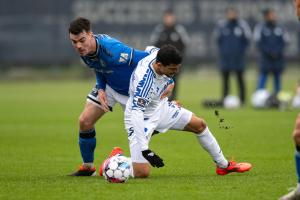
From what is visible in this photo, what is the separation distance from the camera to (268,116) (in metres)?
21.3

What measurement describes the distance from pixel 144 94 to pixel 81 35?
1.10 meters

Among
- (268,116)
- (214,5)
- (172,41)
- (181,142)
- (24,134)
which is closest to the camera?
(181,142)

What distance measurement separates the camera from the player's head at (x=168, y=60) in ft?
33.4

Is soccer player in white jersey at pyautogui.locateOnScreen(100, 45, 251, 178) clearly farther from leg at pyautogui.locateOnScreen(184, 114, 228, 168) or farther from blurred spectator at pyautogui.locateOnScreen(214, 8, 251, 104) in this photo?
blurred spectator at pyautogui.locateOnScreen(214, 8, 251, 104)

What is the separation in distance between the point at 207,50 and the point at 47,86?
6.98 meters

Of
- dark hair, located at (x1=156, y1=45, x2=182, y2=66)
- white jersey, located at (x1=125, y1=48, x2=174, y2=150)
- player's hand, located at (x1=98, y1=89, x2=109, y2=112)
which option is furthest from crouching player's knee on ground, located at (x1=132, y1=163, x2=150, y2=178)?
dark hair, located at (x1=156, y1=45, x2=182, y2=66)

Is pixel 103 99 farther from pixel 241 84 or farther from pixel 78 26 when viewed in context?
pixel 241 84

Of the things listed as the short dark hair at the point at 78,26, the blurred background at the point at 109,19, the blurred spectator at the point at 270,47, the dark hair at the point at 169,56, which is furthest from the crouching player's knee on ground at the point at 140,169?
the blurred background at the point at 109,19

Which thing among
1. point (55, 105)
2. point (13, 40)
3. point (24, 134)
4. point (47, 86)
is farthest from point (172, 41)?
point (47, 86)

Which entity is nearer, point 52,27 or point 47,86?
point 52,27

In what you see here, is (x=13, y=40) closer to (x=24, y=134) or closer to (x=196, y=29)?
(x=196, y=29)

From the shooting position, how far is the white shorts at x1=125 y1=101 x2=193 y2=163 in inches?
424

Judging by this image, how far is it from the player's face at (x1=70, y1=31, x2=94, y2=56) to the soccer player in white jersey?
0.63 meters

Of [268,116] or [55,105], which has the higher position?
[268,116]
